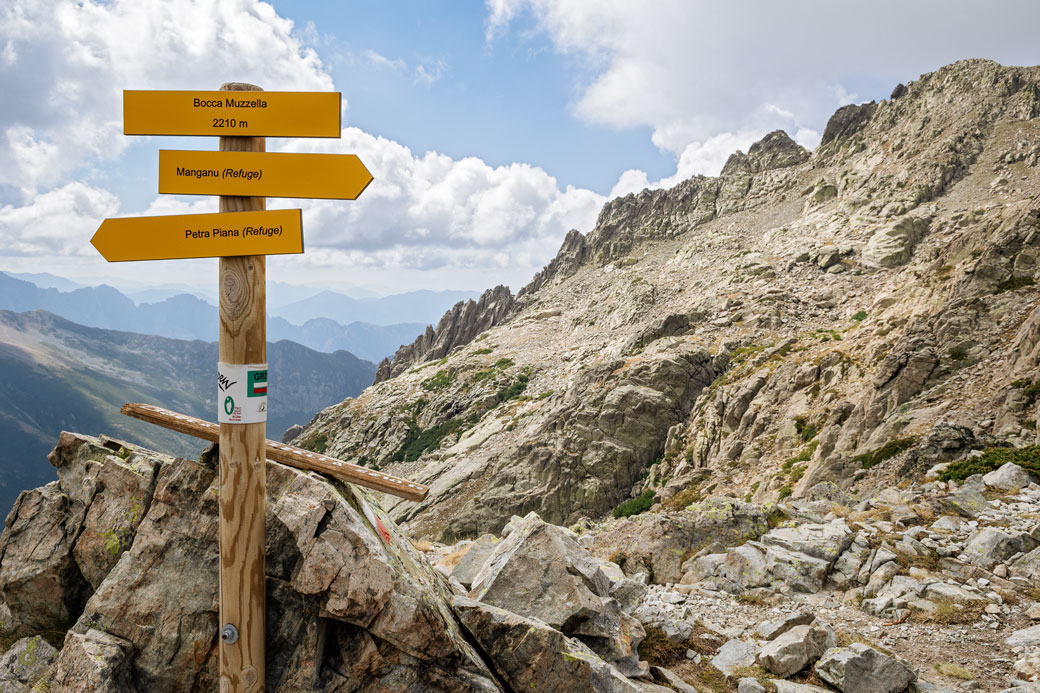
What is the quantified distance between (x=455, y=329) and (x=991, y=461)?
84.9 metres

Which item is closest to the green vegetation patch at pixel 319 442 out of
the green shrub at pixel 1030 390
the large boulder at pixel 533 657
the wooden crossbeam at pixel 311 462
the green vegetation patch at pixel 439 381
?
the green vegetation patch at pixel 439 381

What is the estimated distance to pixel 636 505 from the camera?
103ft

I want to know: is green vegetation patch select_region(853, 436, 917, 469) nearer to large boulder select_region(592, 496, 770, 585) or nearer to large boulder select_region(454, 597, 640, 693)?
large boulder select_region(592, 496, 770, 585)

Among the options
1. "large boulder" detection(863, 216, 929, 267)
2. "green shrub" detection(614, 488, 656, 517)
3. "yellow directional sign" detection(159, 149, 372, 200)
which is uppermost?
"large boulder" detection(863, 216, 929, 267)

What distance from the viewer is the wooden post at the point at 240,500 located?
5.86 m

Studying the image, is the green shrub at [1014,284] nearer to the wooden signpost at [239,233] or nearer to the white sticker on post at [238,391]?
the wooden signpost at [239,233]

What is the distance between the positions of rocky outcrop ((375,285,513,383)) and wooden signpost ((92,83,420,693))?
8486cm

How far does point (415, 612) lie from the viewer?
5859 millimetres

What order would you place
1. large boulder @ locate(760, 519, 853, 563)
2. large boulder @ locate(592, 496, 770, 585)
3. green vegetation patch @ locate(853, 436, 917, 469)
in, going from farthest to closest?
green vegetation patch @ locate(853, 436, 917, 469) → large boulder @ locate(592, 496, 770, 585) → large boulder @ locate(760, 519, 853, 563)

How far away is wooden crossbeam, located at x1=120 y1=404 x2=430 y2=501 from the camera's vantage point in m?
6.70

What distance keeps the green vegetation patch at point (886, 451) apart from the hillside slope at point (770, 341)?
0.23ft

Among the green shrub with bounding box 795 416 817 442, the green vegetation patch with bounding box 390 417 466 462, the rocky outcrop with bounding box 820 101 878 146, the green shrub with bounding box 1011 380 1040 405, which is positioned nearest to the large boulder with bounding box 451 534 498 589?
the green shrub with bounding box 1011 380 1040 405

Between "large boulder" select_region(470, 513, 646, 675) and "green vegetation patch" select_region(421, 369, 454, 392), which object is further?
"green vegetation patch" select_region(421, 369, 454, 392)

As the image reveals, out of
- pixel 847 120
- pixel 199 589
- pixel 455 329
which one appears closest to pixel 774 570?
pixel 199 589
